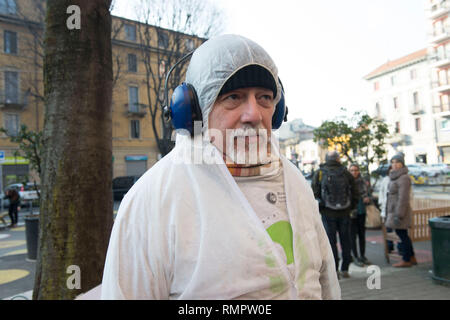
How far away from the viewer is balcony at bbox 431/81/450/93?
118ft

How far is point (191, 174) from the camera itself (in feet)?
4.00

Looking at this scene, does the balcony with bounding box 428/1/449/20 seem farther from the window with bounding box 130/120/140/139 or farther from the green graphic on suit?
the green graphic on suit

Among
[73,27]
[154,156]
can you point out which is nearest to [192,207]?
[73,27]

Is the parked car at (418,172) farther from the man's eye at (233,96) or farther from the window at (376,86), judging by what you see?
the man's eye at (233,96)

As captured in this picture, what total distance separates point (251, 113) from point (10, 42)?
2882cm

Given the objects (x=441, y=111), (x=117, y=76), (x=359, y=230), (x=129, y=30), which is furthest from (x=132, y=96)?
(x=441, y=111)

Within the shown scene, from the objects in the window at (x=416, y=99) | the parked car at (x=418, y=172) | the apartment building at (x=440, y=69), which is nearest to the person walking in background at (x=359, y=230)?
the parked car at (x=418, y=172)

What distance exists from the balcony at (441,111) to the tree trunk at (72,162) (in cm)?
4198

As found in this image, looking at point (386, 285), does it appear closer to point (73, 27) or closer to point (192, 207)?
point (192, 207)

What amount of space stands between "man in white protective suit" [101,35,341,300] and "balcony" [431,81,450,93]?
42539 millimetres

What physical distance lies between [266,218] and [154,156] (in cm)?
3208

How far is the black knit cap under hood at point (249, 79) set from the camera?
1.27m

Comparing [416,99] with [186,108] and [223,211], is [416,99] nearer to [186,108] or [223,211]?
[186,108]

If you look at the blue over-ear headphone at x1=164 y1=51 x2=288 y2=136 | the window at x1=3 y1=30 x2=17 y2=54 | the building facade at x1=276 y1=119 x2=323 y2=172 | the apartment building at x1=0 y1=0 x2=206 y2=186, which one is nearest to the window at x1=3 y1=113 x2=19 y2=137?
the apartment building at x1=0 y1=0 x2=206 y2=186
